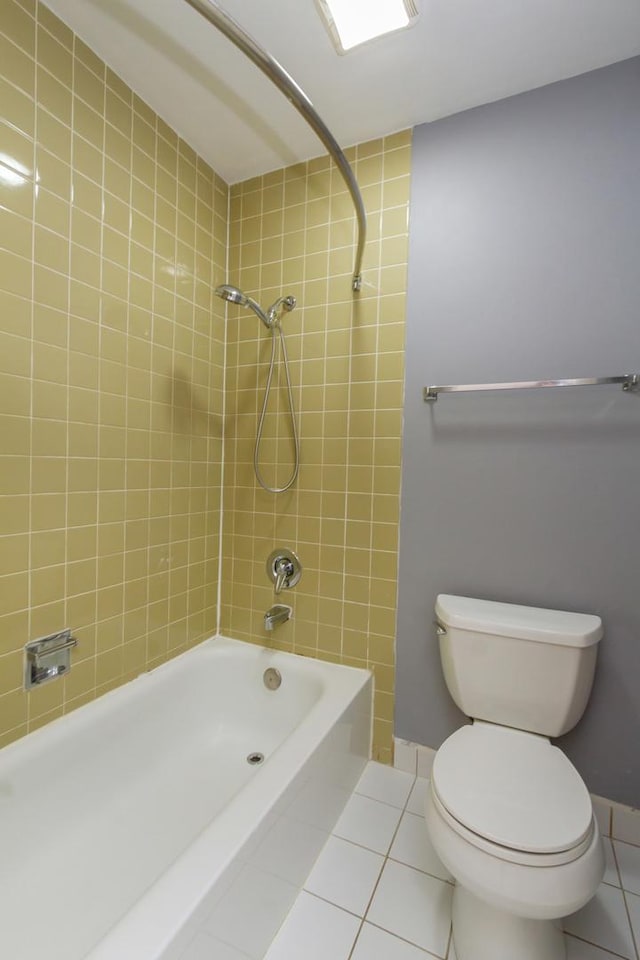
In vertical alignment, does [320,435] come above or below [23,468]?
above

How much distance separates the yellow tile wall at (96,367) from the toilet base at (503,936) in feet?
3.95

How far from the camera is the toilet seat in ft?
2.67

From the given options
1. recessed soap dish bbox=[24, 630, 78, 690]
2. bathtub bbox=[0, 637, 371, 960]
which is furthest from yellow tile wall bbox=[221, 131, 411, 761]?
recessed soap dish bbox=[24, 630, 78, 690]

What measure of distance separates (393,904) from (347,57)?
2.42 metres

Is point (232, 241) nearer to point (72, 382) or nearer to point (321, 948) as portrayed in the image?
point (72, 382)

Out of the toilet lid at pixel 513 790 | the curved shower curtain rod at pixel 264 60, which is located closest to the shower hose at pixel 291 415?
the curved shower curtain rod at pixel 264 60

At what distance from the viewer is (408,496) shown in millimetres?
1521

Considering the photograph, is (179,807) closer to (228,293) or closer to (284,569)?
(284,569)

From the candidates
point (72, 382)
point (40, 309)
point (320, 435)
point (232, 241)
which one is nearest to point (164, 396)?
point (72, 382)

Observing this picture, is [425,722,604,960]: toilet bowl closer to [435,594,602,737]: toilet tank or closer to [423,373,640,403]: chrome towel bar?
[435,594,602,737]: toilet tank

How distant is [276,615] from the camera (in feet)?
5.47

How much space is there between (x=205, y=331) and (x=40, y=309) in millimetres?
692

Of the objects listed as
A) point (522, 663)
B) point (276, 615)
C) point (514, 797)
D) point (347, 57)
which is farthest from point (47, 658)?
point (347, 57)

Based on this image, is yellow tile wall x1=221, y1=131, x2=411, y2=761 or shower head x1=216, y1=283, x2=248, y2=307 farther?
yellow tile wall x1=221, y1=131, x2=411, y2=761
